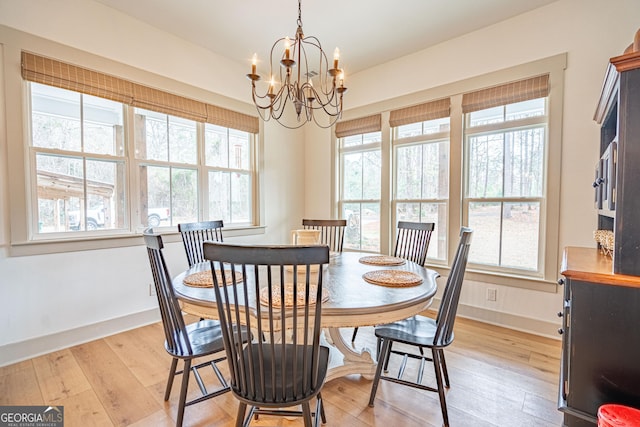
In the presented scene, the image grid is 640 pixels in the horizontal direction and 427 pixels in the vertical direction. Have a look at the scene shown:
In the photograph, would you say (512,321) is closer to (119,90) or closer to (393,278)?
(393,278)

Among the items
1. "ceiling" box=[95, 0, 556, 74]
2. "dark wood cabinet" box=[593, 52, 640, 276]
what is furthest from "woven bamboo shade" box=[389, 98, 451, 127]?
"dark wood cabinet" box=[593, 52, 640, 276]

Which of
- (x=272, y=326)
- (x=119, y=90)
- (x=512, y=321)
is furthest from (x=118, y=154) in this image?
(x=512, y=321)

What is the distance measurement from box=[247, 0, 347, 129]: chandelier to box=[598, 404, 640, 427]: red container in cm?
185

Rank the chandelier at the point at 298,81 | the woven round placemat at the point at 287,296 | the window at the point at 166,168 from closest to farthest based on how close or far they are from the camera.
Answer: the woven round placemat at the point at 287,296 → the chandelier at the point at 298,81 → the window at the point at 166,168

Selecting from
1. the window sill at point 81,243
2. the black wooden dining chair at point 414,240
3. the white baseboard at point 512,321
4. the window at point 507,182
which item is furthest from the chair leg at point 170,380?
the window at point 507,182

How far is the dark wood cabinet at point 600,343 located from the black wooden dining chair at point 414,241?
1.15 metres

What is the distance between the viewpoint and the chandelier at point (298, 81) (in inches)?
68.9

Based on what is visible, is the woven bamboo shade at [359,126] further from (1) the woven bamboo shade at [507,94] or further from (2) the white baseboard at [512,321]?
(2) the white baseboard at [512,321]

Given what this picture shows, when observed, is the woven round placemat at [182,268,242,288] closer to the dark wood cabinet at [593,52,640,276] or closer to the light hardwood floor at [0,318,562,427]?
the light hardwood floor at [0,318,562,427]

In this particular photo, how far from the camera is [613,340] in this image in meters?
1.18

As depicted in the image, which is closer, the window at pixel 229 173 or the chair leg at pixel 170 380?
the chair leg at pixel 170 380

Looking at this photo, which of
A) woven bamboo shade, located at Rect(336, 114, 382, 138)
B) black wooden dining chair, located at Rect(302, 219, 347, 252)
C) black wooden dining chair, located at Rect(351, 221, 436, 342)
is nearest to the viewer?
black wooden dining chair, located at Rect(351, 221, 436, 342)

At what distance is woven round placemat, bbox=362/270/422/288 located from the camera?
1.54 meters

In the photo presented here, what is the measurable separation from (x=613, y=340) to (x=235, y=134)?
3.66 metres
